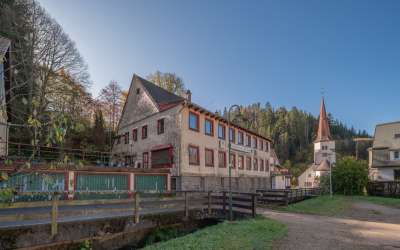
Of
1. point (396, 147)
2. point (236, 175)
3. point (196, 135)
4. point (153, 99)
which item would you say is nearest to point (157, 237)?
point (196, 135)

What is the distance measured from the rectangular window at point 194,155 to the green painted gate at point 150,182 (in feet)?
8.57

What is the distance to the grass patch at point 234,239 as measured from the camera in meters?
8.38

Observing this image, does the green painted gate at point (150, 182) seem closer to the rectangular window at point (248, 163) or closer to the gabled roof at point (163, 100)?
the gabled roof at point (163, 100)

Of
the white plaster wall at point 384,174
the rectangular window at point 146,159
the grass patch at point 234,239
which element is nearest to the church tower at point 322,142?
the white plaster wall at point 384,174

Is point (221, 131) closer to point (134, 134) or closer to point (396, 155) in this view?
point (134, 134)

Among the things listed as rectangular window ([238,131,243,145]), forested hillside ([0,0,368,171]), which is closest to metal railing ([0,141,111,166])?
forested hillside ([0,0,368,171])

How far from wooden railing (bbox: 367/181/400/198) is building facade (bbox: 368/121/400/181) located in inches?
337

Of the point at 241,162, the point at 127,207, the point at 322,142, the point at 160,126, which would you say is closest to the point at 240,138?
the point at 241,162

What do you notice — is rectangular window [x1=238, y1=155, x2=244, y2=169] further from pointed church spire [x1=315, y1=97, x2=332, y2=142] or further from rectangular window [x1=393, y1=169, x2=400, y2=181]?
pointed church spire [x1=315, y1=97, x2=332, y2=142]

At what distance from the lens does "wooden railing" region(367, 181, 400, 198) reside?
30656 millimetres

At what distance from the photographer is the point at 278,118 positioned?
364ft

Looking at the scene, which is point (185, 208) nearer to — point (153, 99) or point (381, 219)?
point (381, 219)

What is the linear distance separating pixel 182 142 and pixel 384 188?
2454 centimetres

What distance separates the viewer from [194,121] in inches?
939
